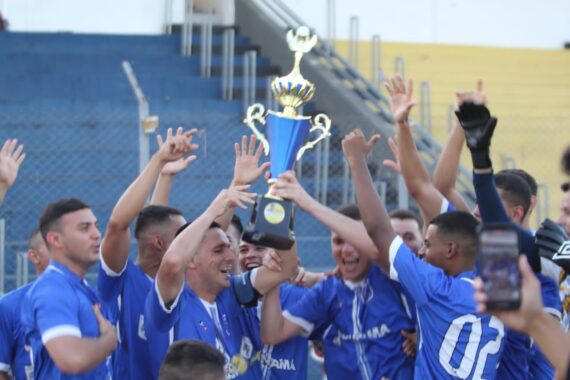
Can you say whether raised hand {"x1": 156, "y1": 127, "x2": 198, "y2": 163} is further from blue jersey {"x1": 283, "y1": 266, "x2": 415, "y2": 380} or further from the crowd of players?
blue jersey {"x1": 283, "y1": 266, "x2": 415, "y2": 380}

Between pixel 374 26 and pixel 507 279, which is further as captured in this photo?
pixel 374 26

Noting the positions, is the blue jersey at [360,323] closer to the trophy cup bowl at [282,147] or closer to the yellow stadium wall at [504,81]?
the trophy cup bowl at [282,147]

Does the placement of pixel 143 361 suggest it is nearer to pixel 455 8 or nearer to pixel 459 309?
pixel 459 309

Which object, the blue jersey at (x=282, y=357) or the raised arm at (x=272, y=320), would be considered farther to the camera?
the blue jersey at (x=282, y=357)

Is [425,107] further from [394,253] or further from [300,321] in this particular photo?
[394,253]

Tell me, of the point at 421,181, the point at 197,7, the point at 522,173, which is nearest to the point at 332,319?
the point at 421,181

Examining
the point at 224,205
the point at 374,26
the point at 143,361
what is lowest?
the point at 143,361

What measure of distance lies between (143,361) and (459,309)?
62.2 inches

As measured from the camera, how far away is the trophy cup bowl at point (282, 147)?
4.98 meters

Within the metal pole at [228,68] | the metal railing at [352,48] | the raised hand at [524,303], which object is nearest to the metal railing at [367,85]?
the metal railing at [352,48]

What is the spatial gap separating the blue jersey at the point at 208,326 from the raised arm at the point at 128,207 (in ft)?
1.14

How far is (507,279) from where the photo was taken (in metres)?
2.94

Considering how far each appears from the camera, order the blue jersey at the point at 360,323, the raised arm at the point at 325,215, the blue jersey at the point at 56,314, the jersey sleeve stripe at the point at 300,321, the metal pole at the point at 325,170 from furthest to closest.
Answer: the metal pole at the point at 325,170 < the jersey sleeve stripe at the point at 300,321 < the blue jersey at the point at 360,323 < the raised arm at the point at 325,215 < the blue jersey at the point at 56,314

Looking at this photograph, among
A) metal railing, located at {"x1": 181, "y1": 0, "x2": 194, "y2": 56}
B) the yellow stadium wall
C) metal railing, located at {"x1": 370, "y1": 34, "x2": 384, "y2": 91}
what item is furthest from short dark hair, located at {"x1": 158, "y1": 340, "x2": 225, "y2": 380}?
metal railing, located at {"x1": 181, "y1": 0, "x2": 194, "y2": 56}
